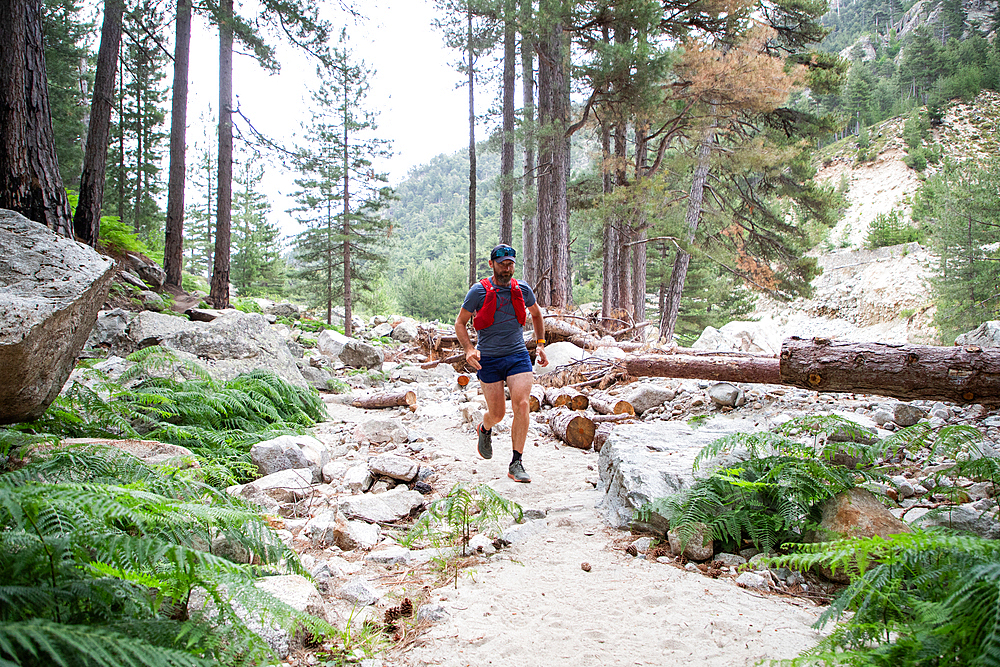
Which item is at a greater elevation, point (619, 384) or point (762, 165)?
point (762, 165)

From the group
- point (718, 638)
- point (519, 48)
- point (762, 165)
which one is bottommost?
point (718, 638)

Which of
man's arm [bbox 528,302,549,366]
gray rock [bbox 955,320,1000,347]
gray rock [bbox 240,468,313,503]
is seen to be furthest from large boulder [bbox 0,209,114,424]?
gray rock [bbox 955,320,1000,347]

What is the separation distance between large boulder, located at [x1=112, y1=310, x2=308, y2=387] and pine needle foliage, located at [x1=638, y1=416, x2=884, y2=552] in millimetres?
5536

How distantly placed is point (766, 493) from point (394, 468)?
10.1ft

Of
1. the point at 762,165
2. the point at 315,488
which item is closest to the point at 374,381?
the point at 315,488

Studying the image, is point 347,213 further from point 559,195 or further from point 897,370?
point 897,370

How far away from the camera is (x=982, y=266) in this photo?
1866cm

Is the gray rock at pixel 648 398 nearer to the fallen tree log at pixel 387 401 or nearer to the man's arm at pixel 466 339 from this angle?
the man's arm at pixel 466 339

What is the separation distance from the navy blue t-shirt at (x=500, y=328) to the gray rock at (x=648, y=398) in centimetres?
282

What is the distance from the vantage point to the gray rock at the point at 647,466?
354 centimetres

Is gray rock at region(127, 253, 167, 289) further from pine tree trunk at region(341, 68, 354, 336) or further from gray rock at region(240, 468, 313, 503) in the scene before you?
gray rock at region(240, 468, 313, 503)

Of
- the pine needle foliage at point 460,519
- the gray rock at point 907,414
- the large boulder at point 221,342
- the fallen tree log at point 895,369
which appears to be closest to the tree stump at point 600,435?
the fallen tree log at point 895,369

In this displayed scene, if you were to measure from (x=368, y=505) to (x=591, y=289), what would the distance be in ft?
126

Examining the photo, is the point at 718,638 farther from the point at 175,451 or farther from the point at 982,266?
the point at 982,266
